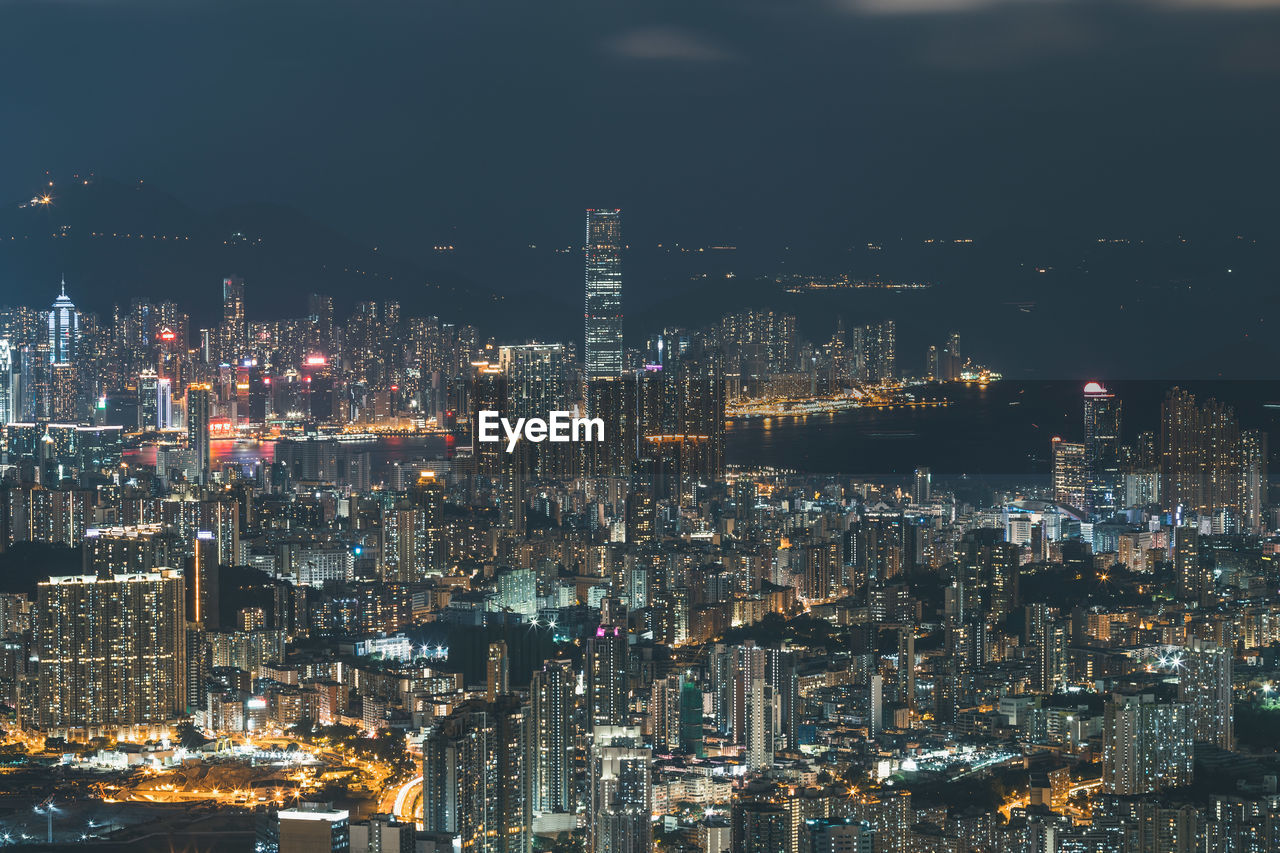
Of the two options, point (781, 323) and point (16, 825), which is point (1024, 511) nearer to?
point (781, 323)

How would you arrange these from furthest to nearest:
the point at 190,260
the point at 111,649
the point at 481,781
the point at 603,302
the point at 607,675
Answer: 1. the point at 190,260
2. the point at 603,302
3. the point at 111,649
4. the point at 607,675
5. the point at 481,781

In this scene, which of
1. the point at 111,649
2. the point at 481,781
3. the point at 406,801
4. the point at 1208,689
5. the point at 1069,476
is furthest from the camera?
the point at 1069,476

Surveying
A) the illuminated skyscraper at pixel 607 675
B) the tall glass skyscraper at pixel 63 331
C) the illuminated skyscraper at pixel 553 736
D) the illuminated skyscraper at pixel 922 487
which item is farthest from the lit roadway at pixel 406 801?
the tall glass skyscraper at pixel 63 331

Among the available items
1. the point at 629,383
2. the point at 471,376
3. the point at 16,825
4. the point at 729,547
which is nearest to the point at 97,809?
the point at 16,825

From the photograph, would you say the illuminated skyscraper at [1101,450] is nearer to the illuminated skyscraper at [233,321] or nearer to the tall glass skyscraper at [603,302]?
the tall glass skyscraper at [603,302]

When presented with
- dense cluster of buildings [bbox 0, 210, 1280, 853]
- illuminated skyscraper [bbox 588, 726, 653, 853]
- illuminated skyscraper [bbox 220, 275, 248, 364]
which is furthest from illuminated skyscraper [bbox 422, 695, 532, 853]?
illuminated skyscraper [bbox 220, 275, 248, 364]

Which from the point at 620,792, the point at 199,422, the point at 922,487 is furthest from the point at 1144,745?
the point at 199,422

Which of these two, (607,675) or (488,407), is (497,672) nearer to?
(607,675)
